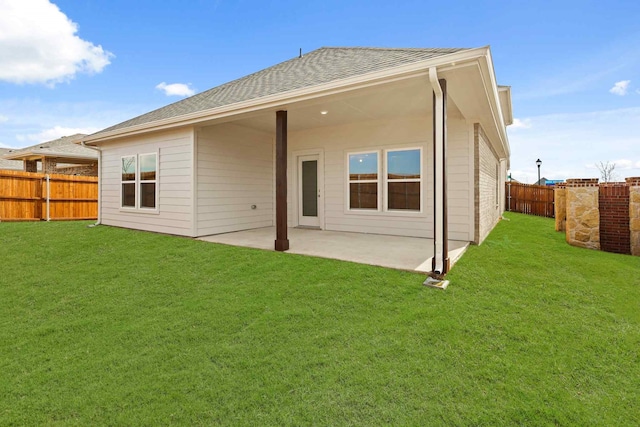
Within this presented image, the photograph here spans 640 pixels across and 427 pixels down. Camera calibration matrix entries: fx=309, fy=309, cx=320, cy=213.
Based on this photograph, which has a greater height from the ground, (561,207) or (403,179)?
(403,179)

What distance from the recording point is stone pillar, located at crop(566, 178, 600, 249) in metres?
6.53

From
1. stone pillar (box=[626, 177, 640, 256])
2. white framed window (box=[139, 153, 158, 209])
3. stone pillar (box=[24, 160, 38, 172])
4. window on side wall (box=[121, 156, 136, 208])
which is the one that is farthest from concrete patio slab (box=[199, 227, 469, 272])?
stone pillar (box=[24, 160, 38, 172])

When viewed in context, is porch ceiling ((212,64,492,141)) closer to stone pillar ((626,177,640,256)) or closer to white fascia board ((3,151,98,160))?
stone pillar ((626,177,640,256))

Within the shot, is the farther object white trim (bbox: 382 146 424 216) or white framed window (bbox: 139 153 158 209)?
white framed window (bbox: 139 153 158 209)

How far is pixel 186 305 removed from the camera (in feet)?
11.8

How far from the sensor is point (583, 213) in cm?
664

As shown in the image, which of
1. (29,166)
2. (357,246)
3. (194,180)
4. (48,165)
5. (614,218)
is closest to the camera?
→ (357,246)

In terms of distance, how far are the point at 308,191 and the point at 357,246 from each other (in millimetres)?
3082

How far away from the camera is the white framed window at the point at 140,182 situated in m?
7.75

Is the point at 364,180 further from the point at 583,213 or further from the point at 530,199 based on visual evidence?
the point at 530,199

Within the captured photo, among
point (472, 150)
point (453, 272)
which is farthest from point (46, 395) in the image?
point (472, 150)

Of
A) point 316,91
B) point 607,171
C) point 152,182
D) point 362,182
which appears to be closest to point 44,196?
point 152,182

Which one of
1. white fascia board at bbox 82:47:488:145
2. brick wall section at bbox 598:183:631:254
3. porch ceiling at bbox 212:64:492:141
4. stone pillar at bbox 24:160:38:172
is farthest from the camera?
stone pillar at bbox 24:160:38:172

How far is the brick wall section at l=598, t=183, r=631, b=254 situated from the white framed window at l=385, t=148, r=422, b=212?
3.79 m
